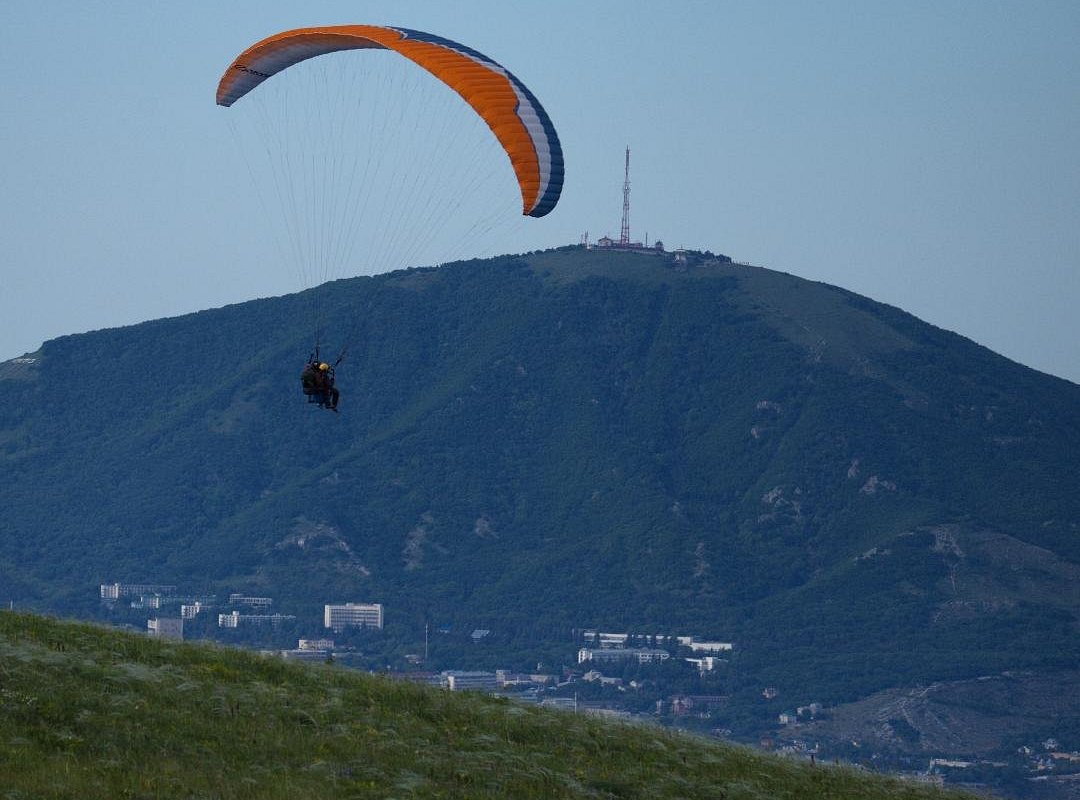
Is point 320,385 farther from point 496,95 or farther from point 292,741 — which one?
point 292,741

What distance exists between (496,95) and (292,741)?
18.5 m

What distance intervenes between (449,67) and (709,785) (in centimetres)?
1846

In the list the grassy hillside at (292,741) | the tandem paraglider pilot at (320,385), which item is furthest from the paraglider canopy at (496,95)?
the grassy hillside at (292,741)

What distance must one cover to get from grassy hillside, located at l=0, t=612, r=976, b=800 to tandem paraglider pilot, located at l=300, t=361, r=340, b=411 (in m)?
7.86

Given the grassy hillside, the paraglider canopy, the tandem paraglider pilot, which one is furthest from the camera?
the paraglider canopy

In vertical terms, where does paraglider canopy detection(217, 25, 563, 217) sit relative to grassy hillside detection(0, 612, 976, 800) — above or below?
above

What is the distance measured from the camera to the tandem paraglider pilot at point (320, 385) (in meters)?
40.1

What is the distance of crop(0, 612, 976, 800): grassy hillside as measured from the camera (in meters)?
24.5

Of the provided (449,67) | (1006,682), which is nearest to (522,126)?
(449,67)

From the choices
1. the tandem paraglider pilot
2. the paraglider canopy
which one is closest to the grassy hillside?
the tandem paraglider pilot

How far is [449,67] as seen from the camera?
42.0 meters

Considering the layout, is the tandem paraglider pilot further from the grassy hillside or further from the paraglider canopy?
the grassy hillside

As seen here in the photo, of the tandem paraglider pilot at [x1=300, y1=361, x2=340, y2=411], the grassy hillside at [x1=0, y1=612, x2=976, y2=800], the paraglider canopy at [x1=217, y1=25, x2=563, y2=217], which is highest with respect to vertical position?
the paraglider canopy at [x1=217, y1=25, x2=563, y2=217]

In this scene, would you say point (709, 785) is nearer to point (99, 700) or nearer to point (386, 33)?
point (99, 700)
